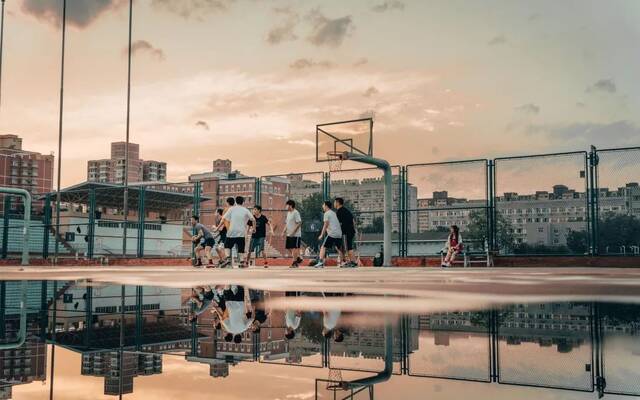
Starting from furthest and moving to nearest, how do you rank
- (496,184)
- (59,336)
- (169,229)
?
(169,229), (496,184), (59,336)

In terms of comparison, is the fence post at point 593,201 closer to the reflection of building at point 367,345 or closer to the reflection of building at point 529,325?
the reflection of building at point 529,325

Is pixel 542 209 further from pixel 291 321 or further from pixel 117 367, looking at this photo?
pixel 117 367

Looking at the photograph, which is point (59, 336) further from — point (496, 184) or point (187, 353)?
point (496, 184)

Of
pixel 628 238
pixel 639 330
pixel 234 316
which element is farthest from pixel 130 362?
pixel 628 238

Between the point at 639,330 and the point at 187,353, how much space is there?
8.82 ft

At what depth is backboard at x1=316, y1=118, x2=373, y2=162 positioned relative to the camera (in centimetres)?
2456

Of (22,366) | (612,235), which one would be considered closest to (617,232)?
(612,235)

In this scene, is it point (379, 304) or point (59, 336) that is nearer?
point (59, 336)

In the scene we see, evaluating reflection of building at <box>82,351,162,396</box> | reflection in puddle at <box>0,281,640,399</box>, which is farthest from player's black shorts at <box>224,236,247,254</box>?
reflection of building at <box>82,351,162,396</box>

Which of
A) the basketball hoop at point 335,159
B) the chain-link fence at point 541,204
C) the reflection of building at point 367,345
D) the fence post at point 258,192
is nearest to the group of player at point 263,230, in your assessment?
the basketball hoop at point 335,159

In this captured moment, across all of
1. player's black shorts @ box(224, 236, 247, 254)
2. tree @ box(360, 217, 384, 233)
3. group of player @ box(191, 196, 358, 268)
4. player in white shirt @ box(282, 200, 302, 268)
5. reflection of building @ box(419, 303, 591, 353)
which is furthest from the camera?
tree @ box(360, 217, 384, 233)

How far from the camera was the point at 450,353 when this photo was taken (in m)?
3.13

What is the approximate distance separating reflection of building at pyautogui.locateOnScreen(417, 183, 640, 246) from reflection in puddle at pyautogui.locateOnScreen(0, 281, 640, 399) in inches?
588

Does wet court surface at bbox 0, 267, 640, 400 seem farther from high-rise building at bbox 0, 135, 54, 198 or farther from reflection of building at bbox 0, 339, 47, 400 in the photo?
high-rise building at bbox 0, 135, 54, 198
